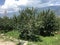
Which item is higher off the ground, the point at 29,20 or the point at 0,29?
the point at 29,20

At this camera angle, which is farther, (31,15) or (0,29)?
(0,29)

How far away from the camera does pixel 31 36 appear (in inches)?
1656

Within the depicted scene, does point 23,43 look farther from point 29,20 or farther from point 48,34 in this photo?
point 48,34

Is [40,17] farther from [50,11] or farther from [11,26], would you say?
[11,26]

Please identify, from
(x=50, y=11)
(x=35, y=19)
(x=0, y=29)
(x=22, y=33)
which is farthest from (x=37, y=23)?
(x=0, y=29)

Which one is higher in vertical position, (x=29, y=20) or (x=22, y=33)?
(x=29, y=20)

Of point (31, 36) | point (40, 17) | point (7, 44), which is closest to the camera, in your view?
point (7, 44)

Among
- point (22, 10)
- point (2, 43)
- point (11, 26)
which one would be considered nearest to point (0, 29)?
point (11, 26)

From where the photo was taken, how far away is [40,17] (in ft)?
156

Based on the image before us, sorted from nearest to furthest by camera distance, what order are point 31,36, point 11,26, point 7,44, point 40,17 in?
point 7,44
point 31,36
point 40,17
point 11,26

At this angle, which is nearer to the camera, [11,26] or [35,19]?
[35,19]

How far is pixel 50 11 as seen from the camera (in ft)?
160

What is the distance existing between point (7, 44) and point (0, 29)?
19.8 meters

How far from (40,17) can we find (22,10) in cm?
520
